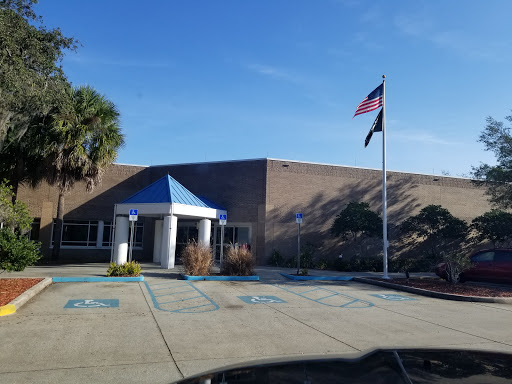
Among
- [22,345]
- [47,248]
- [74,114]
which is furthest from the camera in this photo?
[47,248]

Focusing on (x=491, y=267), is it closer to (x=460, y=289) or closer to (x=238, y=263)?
(x=460, y=289)

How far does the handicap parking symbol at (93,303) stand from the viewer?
1013cm

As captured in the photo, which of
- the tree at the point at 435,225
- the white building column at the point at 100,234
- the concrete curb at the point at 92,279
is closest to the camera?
the concrete curb at the point at 92,279

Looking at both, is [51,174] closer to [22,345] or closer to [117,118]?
[117,118]

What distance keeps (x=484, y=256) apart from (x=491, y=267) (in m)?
0.57

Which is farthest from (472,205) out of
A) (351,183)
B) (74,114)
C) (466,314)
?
(74,114)

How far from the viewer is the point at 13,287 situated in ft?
38.5

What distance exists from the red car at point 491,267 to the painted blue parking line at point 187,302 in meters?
10.5

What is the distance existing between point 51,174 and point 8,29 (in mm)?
11307

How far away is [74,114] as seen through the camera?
1878 cm

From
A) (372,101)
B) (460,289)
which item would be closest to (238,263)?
(460,289)

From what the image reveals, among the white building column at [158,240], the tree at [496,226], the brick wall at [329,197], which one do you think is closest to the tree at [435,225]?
the tree at [496,226]

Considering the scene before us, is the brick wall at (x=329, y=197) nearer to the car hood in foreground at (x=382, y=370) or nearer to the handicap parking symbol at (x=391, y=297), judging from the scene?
the handicap parking symbol at (x=391, y=297)

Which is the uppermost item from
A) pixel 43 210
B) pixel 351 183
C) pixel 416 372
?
pixel 351 183
